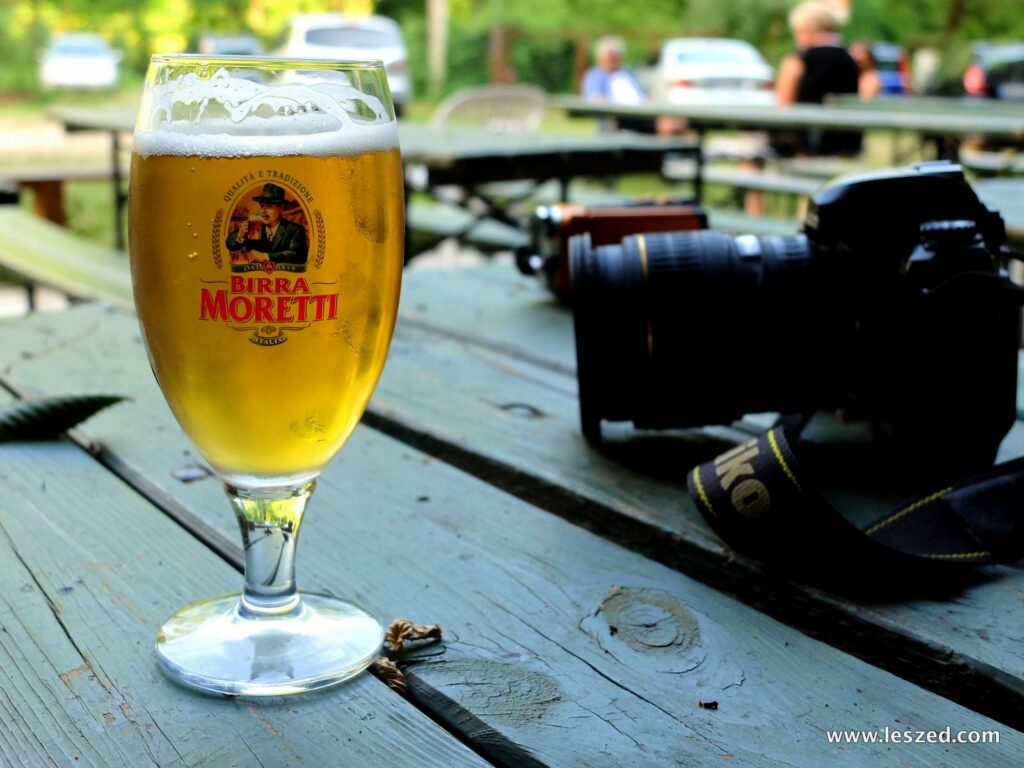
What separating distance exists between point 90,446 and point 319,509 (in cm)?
27

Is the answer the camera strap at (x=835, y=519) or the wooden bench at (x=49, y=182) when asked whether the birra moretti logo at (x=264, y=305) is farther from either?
the wooden bench at (x=49, y=182)

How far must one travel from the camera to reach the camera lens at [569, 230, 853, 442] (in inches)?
43.0

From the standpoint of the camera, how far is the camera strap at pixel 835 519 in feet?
2.67

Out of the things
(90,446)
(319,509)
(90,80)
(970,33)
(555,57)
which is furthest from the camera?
(970,33)

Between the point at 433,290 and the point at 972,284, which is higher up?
the point at 972,284

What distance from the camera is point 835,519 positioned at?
811 mm

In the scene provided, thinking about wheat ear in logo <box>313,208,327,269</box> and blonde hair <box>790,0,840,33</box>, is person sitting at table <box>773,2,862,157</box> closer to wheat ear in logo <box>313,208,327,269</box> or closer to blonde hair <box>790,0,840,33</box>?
blonde hair <box>790,0,840,33</box>

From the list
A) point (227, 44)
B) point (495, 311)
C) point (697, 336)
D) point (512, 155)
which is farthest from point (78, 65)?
point (697, 336)

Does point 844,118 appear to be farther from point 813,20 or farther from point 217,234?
point 217,234

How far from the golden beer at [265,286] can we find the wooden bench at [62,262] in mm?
2468

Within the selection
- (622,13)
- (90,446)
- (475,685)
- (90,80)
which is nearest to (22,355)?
(90,446)

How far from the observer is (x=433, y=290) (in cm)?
191

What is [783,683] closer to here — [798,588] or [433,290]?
[798,588]

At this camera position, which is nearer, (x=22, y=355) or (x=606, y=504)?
(x=606, y=504)
